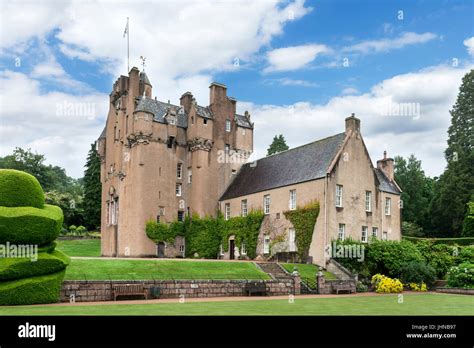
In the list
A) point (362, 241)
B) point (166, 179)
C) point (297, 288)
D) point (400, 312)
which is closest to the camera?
point (400, 312)

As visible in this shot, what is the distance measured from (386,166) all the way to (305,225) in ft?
46.6

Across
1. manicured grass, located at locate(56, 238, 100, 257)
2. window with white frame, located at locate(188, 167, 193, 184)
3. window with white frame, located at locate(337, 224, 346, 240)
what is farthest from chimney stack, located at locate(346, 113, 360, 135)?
manicured grass, located at locate(56, 238, 100, 257)

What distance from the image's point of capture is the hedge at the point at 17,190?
2239 centimetres

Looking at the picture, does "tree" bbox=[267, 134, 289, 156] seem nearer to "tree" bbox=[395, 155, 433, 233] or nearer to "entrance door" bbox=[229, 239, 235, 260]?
"tree" bbox=[395, 155, 433, 233]

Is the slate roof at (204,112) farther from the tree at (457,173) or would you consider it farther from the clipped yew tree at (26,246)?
the tree at (457,173)

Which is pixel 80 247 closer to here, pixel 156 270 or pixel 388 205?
pixel 156 270

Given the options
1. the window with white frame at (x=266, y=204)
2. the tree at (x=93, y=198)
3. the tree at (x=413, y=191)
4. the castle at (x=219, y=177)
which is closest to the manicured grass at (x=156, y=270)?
the castle at (x=219, y=177)
